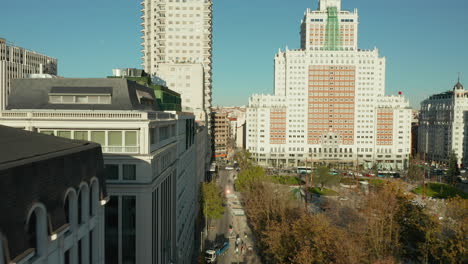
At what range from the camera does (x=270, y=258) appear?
1626 inches

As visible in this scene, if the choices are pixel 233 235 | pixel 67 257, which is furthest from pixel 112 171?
pixel 233 235

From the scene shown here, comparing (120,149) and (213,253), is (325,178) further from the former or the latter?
(120,149)

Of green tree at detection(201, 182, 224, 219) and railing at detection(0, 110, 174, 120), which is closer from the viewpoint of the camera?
railing at detection(0, 110, 174, 120)

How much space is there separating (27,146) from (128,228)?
12.4 meters

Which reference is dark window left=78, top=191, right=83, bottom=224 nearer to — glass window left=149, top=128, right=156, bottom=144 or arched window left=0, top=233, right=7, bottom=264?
arched window left=0, top=233, right=7, bottom=264

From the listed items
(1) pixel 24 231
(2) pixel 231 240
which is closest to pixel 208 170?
(2) pixel 231 240

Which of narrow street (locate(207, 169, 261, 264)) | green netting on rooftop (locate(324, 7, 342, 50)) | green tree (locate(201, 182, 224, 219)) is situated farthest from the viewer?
green netting on rooftop (locate(324, 7, 342, 50))

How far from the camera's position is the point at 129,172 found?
25.8m

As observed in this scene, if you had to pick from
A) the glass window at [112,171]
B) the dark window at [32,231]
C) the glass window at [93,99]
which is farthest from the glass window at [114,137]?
the dark window at [32,231]

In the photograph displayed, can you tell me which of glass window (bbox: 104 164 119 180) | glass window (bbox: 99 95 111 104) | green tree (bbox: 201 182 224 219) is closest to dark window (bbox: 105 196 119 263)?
glass window (bbox: 104 164 119 180)

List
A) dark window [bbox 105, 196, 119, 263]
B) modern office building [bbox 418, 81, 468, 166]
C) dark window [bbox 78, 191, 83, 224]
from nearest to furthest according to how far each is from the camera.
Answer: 1. dark window [bbox 78, 191, 83, 224]
2. dark window [bbox 105, 196, 119, 263]
3. modern office building [bbox 418, 81, 468, 166]

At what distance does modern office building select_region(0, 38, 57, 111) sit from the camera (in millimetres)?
98975

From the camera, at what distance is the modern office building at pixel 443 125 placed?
136 meters

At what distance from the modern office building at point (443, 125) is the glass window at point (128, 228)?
400 ft
